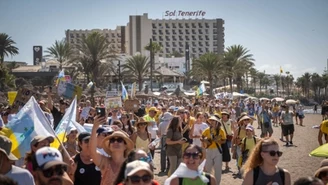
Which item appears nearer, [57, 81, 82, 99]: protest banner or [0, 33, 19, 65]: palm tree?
[57, 81, 82, 99]: protest banner

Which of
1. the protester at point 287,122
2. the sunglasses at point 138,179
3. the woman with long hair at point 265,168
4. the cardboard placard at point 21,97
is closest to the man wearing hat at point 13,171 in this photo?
the sunglasses at point 138,179

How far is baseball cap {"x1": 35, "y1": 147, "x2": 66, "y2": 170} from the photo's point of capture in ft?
12.8

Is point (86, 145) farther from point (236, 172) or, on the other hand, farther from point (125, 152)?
point (236, 172)

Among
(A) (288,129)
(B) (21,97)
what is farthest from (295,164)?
(B) (21,97)

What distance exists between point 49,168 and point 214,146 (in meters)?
5.98

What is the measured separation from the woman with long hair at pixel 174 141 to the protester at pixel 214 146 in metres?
0.64

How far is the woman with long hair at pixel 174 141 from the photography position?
10.0 m

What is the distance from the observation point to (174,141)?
32.9ft

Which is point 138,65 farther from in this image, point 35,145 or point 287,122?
point 35,145

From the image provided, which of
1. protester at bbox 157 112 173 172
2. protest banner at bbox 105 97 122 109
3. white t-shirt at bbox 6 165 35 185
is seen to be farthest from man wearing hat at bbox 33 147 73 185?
protest banner at bbox 105 97 122 109

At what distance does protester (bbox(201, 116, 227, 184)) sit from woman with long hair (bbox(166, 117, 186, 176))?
25.3 inches

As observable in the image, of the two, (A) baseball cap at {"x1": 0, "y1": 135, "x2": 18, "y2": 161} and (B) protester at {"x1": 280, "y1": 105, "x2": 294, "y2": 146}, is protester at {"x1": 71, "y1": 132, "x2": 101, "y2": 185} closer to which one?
(A) baseball cap at {"x1": 0, "y1": 135, "x2": 18, "y2": 161}

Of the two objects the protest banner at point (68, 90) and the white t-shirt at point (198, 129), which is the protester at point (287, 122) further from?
the protest banner at point (68, 90)

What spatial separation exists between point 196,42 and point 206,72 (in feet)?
337
